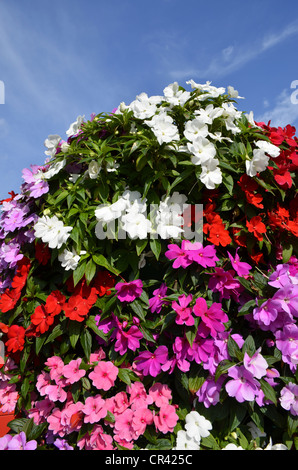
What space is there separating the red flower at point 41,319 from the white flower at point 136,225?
596 mm

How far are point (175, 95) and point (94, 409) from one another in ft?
5.63

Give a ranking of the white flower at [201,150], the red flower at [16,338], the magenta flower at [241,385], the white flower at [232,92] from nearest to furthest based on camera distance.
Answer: the magenta flower at [241,385] → the white flower at [201,150] → the red flower at [16,338] → the white flower at [232,92]

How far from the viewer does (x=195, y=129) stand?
6.23 ft

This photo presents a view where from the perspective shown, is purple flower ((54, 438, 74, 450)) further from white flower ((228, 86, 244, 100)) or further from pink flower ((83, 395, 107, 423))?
white flower ((228, 86, 244, 100))

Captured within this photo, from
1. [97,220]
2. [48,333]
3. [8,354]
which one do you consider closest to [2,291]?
[8,354]

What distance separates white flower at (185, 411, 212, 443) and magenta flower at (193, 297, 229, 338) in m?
0.36

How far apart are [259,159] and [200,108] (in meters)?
0.49

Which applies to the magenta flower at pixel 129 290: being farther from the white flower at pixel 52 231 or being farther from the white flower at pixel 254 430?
the white flower at pixel 254 430

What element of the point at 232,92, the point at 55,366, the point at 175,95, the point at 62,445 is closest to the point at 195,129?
the point at 175,95

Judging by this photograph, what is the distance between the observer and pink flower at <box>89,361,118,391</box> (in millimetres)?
1754

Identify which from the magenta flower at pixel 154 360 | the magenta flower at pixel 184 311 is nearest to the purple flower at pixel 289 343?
the magenta flower at pixel 184 311

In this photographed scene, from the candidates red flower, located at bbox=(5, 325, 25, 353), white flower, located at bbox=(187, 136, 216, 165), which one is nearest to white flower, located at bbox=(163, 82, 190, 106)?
white flower, located at bbox=(187, 136, 216, 165)

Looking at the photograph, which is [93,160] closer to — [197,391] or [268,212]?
[268,212]

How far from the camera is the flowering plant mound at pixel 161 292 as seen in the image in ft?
5.64
